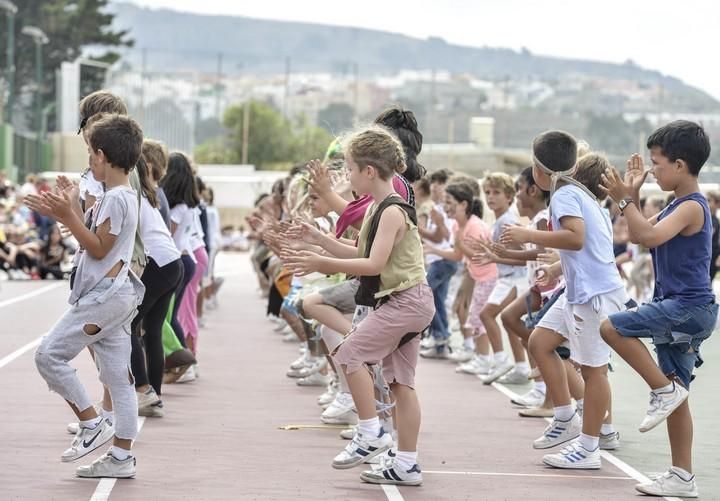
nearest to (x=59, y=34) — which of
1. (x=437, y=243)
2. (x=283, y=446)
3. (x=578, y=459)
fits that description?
(x=437, y=243)

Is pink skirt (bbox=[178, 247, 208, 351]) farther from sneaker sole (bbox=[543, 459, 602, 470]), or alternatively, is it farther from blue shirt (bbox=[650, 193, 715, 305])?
blue shirt (bbox=[650, 193, 715, 305])

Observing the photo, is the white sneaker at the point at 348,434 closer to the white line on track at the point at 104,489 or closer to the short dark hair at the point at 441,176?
the white line on track at the point at 104,489

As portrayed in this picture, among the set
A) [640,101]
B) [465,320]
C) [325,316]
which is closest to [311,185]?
[325,316]

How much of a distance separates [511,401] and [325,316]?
3.08m

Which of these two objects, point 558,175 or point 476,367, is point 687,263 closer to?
point 558,175

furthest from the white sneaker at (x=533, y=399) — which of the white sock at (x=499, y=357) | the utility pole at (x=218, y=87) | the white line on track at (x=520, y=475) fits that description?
the utility pole at (x=218, y=87)

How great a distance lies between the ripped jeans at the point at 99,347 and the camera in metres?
8.00

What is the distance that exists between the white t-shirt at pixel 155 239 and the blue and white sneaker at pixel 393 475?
276 cm

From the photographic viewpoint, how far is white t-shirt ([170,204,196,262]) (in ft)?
39.7

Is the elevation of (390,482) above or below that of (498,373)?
above

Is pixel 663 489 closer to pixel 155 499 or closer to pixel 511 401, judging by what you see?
pixel 155 499

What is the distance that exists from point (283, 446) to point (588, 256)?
7.24ft

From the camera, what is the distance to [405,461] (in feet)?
26.9

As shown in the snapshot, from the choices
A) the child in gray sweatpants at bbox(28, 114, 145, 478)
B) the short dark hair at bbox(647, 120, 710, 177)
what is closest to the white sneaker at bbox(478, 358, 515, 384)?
the short dark hair at bbox(647, 120, 710, 177)
